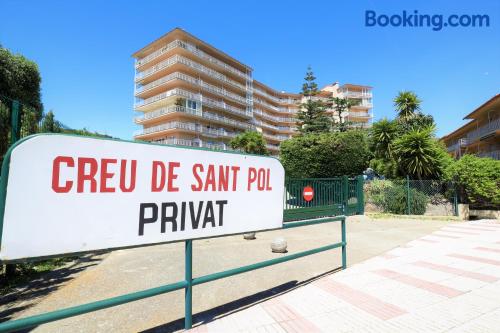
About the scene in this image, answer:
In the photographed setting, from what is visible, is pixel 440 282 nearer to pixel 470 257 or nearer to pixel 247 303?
pixel 470 257

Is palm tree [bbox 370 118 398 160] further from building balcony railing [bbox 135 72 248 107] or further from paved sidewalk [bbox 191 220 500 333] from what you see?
building balcony railing [bbox 135 72 248 107]

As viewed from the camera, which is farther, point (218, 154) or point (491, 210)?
point (491, 210)

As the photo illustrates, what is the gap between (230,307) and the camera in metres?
3.52

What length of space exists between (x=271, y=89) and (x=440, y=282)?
71.2m

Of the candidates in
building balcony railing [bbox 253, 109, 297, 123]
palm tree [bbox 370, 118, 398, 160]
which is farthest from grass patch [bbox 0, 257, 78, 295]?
building balcony railing [bbox 253, 109, 297, 123]

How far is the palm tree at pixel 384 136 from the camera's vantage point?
18.6 m

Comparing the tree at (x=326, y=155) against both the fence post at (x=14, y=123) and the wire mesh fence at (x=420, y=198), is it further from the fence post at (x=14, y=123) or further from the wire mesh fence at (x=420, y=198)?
the fence post at (x=14, y=123)

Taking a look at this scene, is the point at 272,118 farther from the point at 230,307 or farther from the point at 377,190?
the point at 230,307

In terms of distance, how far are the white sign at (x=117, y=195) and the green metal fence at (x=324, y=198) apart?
8.03 meters

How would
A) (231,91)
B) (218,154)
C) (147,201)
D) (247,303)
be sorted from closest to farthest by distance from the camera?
(147,201), (218,154), (247,303), (231,91)

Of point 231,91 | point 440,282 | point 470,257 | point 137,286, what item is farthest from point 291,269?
point 231,91

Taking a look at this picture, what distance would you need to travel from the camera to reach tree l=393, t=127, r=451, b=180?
594 inches

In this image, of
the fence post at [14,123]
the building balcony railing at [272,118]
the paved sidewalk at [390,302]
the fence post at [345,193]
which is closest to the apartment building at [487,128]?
the fence post at [345,193]

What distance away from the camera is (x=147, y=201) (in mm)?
2510
